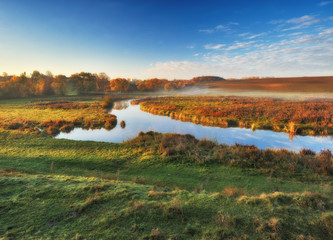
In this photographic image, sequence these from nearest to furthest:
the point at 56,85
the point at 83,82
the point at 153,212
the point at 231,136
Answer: the point at 153,212
the point at 231,136
the point at 56,85
the point at 83,82

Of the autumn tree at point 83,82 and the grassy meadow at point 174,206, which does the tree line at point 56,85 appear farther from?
the grassy meadow at point 174,206

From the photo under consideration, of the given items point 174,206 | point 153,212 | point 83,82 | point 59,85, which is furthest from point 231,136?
point 83,82

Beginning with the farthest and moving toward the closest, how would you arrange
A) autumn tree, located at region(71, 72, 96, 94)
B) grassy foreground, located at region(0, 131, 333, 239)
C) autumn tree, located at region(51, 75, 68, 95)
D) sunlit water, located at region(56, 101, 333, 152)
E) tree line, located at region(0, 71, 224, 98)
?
autumn tree, located at region(71, 72, 96, 94)
autumn tree, located at region(51, 75, 68, 95)
tree line, located at region(0, 71, 224, 98)
sunlit water, located at region(56, 101, 333, 152)
grassy foreground, located at region(0, 131, 333, 239)

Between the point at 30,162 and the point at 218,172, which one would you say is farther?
the point at 30,162

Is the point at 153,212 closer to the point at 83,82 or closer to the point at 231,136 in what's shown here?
the point at 231,136

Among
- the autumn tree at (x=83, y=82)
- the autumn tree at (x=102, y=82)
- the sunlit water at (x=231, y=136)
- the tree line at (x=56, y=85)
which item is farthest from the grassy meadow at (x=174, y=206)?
the autumn tree at (x=102, y=82)

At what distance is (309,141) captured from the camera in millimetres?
19594

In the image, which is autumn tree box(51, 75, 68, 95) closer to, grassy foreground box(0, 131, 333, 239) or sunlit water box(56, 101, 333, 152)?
sunlit water box(56, 101, 333, 152)

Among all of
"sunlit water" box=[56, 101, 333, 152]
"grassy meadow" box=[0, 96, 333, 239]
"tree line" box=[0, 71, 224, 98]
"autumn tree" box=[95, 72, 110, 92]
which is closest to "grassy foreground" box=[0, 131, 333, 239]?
"grassy meadow" box=[0, 96, 333, 239]

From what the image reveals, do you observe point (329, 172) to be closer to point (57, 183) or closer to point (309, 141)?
point (309, 141)

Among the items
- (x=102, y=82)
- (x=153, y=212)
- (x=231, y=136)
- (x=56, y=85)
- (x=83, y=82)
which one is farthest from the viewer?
(x=102, y=82)

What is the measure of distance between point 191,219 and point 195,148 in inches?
424

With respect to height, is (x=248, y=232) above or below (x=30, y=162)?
above

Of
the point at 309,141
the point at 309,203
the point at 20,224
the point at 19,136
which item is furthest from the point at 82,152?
the point at 309,141
